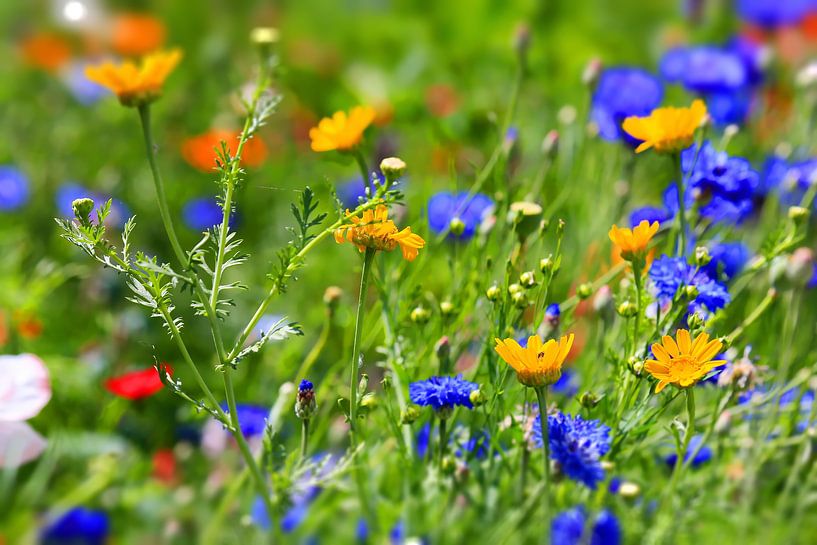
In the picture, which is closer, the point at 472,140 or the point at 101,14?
the point at 472,140

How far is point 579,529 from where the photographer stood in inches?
28.1

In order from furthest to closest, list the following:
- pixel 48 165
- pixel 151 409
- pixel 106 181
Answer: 1. pixel 48 165
2. pixel 106 181
3. pixel 151 409

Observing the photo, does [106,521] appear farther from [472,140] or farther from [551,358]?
[472,140]

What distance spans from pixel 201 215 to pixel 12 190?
230 mm

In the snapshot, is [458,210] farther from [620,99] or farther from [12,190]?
[12,190]

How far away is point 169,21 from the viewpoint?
1.89m

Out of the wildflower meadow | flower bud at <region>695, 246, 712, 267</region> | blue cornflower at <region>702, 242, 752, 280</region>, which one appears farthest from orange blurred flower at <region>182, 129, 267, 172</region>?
flower bud at <region>695, 246, 712, 267</region>

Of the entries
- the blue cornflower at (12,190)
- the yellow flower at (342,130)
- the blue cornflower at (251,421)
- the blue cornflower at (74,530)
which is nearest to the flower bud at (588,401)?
the yellow flower at (342,130)

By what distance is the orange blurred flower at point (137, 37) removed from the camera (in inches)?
64.6

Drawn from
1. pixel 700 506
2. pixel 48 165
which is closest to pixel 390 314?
pixel 700 506

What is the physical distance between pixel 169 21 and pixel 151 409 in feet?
3.91

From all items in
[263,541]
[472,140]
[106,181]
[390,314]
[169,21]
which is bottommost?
[263,541]

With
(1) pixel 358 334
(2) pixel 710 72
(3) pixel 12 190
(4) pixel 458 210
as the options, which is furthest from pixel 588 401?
(3) pixel 12 190

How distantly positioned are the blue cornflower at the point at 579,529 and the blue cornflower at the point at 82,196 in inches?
24.0
